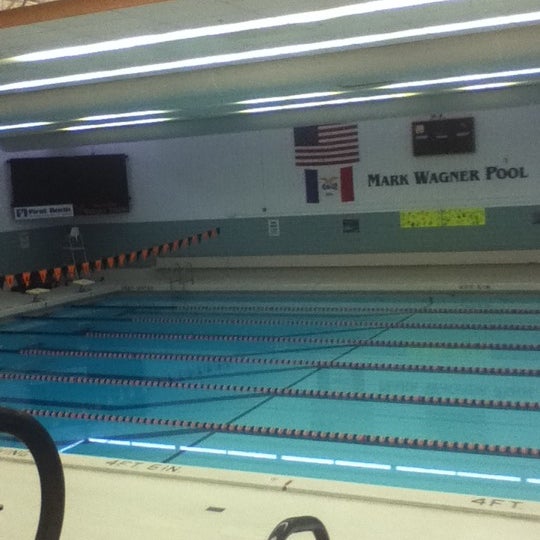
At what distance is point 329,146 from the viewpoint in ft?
44.8

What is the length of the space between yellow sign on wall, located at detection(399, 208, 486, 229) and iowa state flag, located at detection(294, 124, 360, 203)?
3.51 feet

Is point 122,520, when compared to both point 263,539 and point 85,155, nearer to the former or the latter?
point 263,539

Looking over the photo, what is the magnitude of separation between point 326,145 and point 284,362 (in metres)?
6.50

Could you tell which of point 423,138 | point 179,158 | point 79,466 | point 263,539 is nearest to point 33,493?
point 79,466

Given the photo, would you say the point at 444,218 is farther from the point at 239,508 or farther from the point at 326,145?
the point at 239,508

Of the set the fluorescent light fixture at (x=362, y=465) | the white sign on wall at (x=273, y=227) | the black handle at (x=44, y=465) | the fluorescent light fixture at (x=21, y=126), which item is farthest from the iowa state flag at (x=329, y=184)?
the black handle at (x=44, y=465)

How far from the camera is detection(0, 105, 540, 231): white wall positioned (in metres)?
12.6

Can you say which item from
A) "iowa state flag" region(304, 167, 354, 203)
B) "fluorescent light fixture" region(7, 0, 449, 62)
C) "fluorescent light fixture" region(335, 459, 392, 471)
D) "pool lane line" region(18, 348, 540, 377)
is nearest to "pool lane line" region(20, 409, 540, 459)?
"fluorescent light fixture" region(335, 459, 392, 471)

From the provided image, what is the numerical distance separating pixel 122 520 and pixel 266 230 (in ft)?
37.8

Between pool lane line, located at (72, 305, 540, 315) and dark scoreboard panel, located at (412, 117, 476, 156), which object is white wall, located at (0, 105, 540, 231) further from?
pool lane line, located at (72, 305, 540, 315)

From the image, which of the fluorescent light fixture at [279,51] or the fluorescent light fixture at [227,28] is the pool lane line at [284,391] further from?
the fluorescent light fixture at [227,28]

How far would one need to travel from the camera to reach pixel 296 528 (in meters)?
1.64

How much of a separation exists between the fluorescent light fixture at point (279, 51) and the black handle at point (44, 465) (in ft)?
16.9

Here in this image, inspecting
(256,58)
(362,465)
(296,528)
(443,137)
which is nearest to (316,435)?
(362,465)
